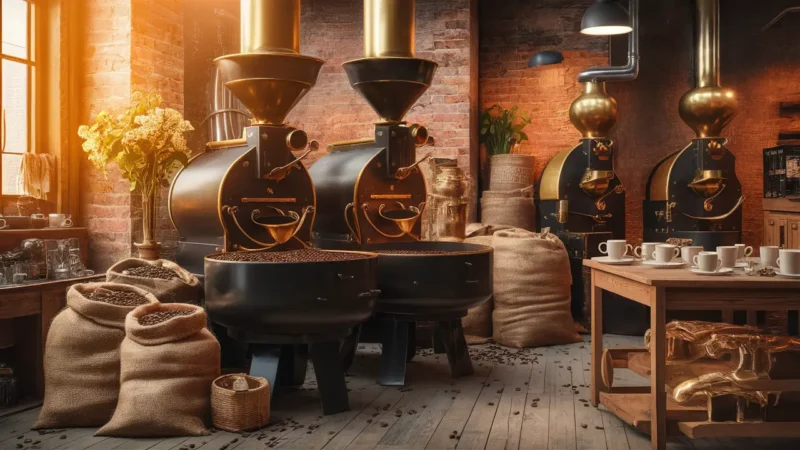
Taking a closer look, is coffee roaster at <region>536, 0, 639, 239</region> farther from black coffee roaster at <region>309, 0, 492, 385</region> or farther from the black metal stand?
the black metal stand

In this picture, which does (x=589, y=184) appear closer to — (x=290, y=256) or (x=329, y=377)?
(x=290, y=256)

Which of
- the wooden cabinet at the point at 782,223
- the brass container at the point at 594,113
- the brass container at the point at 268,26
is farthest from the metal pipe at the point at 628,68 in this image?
the brass container at the point at 268,26

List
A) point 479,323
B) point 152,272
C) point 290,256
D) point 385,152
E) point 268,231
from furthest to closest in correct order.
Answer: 1. point 479,323
2. point 385,152
3. point 268,231
4. point 152,272
5. point 290,256

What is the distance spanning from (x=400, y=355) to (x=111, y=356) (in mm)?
1479

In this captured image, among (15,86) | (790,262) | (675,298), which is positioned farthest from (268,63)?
(790,262)

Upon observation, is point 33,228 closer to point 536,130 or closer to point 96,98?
point 96,98

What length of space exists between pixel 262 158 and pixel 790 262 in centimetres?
253

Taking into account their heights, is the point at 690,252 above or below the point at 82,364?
above

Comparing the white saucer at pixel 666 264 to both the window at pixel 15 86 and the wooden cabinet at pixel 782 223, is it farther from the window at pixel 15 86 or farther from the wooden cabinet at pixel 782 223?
the window at pixel 15 86

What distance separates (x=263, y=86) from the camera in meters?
4.00

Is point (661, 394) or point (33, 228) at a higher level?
point (33, 228)

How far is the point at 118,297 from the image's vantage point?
3467 mm

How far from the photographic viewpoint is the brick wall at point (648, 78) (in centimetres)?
698

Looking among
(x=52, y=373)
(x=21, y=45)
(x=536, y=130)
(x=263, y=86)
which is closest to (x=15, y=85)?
(x=21, y=45)
